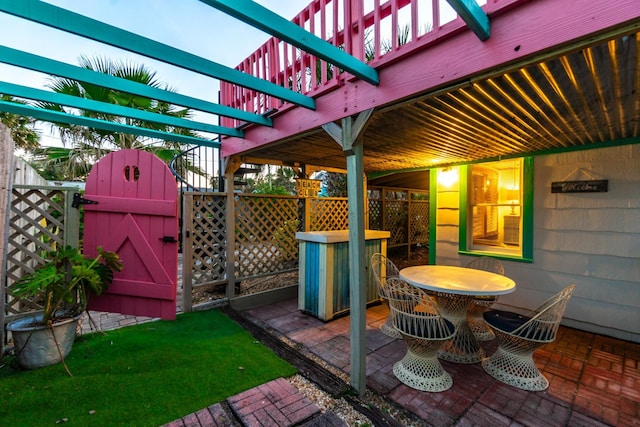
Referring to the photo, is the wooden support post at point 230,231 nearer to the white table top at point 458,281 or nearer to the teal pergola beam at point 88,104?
the teal pergola beam at point 88,104

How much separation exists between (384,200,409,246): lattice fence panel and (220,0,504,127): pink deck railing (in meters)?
5.33

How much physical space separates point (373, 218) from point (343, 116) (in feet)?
17.6

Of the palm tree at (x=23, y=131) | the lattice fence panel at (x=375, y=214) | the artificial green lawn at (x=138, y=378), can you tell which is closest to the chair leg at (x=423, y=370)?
the artificial green lawn at (x=138, y=378)

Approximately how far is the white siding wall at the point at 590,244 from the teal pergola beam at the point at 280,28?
3418 millimetres

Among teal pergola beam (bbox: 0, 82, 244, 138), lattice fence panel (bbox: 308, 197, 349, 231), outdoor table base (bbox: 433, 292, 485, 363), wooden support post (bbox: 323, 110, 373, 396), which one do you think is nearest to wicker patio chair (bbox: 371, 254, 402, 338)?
outdoor table base (bbox: 433, 292, 485, 363)

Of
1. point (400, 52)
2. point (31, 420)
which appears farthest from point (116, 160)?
point (400, 52)

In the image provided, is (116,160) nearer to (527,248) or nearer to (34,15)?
(34,15)

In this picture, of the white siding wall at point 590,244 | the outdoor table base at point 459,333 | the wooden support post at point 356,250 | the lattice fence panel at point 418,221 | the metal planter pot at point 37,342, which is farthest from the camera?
the lattice fence panel at point 418,221

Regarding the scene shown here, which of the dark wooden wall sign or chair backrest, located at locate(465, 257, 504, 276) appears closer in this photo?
the dark wooden wall sign

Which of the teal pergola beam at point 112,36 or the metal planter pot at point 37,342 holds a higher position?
the teal pergola beam at point 112,36

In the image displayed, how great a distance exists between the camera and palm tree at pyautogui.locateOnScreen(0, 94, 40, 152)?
6.70 m

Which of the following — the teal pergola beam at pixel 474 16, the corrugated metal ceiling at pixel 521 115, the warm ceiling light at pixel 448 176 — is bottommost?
the warm ceiling light at pixel 448 176

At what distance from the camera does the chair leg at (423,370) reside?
7.21 ft

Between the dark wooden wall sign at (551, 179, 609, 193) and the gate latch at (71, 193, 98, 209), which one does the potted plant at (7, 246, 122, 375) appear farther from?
the dark wooden wall sign at (551, 179, 609, 193)
